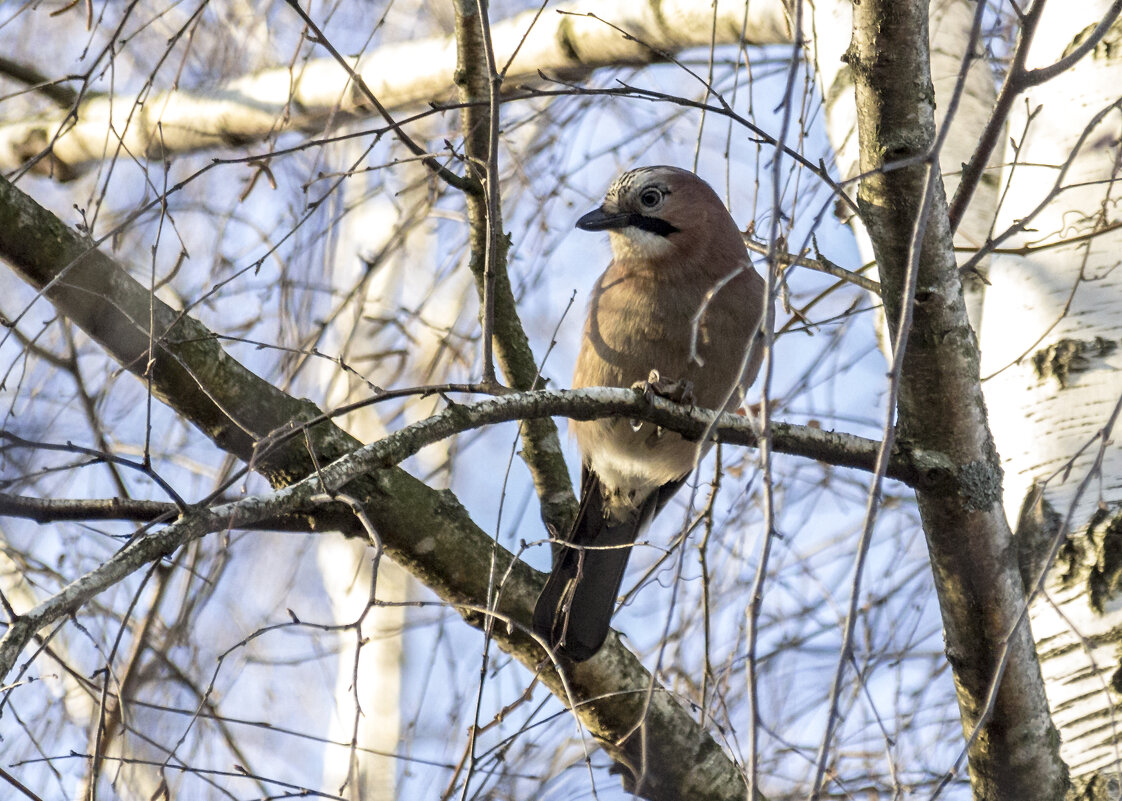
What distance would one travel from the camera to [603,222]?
341 cm

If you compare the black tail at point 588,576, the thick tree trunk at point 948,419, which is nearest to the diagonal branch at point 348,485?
the black tail at point 588,576

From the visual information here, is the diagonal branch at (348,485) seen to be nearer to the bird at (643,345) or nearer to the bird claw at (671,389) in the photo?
the bird at (643,345)

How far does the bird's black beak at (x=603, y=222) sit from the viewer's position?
3395mm

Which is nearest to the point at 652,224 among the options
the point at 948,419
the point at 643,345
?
the point at 643,345

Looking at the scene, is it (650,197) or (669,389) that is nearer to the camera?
(669,389)

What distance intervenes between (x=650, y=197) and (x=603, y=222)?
17cm

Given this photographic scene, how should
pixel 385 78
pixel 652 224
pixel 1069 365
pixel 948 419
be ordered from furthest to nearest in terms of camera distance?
pixel 385 78
pixel 652 224
pixel 1069 365
pixel 948 419

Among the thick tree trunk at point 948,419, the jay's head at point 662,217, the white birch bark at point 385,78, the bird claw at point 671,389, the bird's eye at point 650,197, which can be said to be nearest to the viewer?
the thick tree trunk at point 948,419

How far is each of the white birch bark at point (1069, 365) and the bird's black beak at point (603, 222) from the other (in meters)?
1.07

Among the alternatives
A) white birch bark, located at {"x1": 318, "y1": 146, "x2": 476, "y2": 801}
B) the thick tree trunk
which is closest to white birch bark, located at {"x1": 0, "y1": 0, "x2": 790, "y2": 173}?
white birch bark, located at {"x1": 318, "y1": 146, "x2": 476, "y2": 801}

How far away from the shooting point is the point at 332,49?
227 centimetres

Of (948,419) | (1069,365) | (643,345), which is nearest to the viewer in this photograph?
(948,419)

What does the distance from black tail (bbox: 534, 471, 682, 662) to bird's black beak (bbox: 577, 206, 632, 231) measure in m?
0.75

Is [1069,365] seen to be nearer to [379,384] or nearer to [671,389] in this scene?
[671,389]
